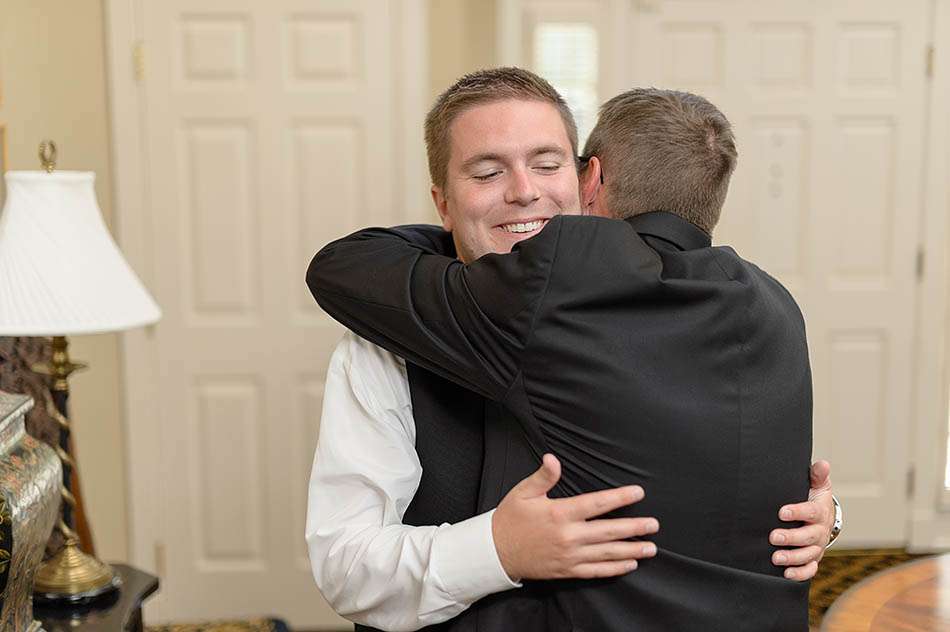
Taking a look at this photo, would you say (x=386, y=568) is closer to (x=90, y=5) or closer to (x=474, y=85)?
(x=474, y=85)

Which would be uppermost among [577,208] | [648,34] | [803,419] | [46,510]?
[648,34]

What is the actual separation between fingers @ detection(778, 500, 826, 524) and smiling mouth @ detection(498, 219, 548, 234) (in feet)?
1.77

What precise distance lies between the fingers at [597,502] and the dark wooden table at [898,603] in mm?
643

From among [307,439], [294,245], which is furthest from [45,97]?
[307,439]

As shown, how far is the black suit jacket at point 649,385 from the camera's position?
1.33m

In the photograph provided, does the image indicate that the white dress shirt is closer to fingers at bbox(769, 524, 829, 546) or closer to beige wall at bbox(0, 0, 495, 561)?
fingers at bbox(769, 524, 829, 546)

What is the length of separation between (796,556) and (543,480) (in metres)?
0.38

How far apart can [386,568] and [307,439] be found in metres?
2.46

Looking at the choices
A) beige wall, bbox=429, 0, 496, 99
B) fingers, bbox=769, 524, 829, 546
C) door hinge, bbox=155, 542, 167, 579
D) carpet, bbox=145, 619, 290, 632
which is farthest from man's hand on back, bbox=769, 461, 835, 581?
door hinge, bbox=155, 542, 167, 579

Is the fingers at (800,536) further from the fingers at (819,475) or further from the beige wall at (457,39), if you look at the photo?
the beige wall at (457,39)

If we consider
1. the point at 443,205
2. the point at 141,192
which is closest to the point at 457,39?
the point at 141,192

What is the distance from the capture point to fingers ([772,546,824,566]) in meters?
1.44

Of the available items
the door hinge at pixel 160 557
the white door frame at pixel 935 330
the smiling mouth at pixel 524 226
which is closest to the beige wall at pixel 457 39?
the white door frame at pixel 935 330

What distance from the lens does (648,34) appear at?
4.13 m
